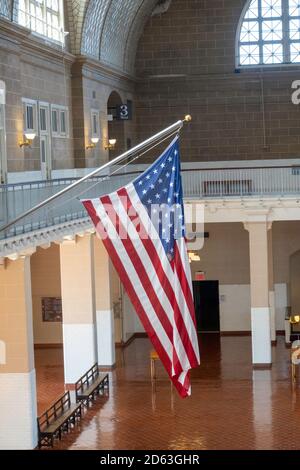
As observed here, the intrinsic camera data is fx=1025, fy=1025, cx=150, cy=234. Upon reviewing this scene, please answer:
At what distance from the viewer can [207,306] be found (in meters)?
38.5

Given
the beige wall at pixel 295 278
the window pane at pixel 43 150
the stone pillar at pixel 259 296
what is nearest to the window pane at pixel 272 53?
the beige wall at pixel 295 278

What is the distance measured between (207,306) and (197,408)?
1299cm

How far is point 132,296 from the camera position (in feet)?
47.9

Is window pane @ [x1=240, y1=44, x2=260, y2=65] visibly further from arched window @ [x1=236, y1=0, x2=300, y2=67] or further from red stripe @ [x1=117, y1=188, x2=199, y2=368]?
red stripe @ [x1=117, y1=188, x2=199, y2=368]

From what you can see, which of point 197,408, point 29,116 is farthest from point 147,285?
point 29,116

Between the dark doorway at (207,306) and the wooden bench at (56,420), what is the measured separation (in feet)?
44.1

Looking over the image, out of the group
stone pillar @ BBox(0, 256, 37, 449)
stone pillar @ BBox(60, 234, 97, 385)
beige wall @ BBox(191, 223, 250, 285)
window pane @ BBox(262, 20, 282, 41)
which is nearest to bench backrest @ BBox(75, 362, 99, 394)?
stone pillar @ BBox(60, 234, 97, 385)

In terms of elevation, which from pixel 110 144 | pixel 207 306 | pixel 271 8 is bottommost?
pixel 207 306

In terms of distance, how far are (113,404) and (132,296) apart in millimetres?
12368

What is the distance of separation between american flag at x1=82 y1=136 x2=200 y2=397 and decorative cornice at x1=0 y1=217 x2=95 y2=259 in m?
4.89

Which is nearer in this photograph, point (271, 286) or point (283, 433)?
point (283, 433)

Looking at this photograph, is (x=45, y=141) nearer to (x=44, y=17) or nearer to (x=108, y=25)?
(x=44, y=17)
